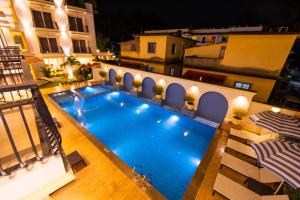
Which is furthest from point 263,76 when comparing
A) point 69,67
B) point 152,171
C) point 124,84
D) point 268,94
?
point 69,67

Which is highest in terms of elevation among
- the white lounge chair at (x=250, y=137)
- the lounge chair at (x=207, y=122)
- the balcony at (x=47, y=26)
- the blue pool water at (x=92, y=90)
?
the balcony at (x=47, y=26)

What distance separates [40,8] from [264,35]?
1045 inches

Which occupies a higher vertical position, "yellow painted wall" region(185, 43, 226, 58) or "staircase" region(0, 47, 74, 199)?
"yellow painted wall" region(185, 43, 226, 58)

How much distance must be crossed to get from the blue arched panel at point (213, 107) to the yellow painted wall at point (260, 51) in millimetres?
4299

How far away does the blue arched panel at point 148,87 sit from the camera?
15297 mm

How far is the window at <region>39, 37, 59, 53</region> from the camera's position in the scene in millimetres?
19263

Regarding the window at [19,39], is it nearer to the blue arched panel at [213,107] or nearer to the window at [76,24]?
the window at [76,24]

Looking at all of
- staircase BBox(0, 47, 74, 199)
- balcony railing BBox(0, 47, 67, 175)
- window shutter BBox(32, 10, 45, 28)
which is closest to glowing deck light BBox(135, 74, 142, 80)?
balcony railing BBox(0, 47, 67, 175)

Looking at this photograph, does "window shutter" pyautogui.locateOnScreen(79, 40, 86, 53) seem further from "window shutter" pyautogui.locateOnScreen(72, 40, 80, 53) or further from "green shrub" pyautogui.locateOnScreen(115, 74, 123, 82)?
"green shrub" pyautogui.locateOnScreen(115, 74, 123, 82)

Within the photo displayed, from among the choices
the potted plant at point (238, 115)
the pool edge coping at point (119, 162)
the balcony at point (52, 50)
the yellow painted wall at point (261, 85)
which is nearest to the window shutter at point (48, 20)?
the balcony at point (52, 50)

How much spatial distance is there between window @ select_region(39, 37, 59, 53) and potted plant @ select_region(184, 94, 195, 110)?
21.3m

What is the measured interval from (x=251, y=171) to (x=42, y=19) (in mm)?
27610

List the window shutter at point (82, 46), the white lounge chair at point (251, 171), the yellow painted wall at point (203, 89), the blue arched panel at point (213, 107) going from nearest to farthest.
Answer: the white lounge chair at point (251, 171) → the yellow painted wall at point (203, 89) → the blue arched panel at point (213, 107) → the window shutter at point (82, 46)

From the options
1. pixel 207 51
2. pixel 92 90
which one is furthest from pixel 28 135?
pixel 207 51
